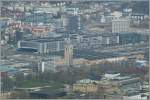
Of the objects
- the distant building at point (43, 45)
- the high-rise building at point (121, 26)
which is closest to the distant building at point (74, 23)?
the distant building at point (43, 45)

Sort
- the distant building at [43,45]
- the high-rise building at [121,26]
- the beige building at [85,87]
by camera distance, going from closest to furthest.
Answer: the beige building at [85,87] < the distant building at [43,45] < the high-rise building at [121,26]

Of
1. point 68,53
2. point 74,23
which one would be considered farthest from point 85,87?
point 74,23

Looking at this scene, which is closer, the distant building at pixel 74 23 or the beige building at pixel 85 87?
the beige building at pixel 85 87

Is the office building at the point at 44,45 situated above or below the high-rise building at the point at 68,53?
above

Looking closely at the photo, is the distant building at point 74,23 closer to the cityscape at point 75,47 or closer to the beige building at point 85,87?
the cityscape at point 75,47

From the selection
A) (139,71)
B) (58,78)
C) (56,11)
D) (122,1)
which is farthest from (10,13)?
(139,71)

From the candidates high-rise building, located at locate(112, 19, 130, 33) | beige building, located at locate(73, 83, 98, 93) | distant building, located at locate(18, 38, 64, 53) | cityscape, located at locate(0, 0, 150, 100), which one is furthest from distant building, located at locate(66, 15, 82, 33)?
beige building, located at locate(73, 83, 98, 93)

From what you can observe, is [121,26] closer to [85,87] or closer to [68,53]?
[68,53]
